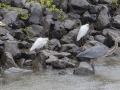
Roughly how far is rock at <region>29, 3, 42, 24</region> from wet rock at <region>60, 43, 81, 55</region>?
220cm

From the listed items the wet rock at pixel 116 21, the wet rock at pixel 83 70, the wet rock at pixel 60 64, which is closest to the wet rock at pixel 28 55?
the wet rock at pixel 60 64

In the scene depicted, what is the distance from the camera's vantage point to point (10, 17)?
16.3 meters

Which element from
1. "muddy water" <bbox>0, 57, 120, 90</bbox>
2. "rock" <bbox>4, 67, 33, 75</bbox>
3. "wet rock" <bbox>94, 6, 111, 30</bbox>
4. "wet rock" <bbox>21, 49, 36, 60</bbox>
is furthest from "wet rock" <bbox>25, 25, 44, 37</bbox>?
"rock" <bbox>4, 67, 33, 75</bbox>

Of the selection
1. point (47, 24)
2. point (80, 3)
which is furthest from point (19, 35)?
point (80, 3)

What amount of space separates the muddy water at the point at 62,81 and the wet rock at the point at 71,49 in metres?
1.63

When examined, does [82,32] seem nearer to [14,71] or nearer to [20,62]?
[20,62]

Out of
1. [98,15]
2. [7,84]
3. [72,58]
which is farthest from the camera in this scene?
[98,15]

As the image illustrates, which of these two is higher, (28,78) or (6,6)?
(6,6)

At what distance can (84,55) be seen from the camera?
14.3 metres

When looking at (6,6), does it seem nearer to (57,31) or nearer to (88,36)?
(57,31)

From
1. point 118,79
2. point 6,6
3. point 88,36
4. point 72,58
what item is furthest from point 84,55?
point 6,6

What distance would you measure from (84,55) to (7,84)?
3.60m

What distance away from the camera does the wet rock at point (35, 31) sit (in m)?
16.4

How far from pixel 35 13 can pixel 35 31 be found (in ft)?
3.40
